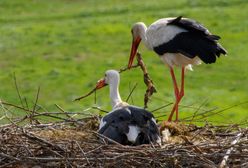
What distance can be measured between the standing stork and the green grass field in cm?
679

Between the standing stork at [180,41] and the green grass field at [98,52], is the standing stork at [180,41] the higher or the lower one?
the higher one

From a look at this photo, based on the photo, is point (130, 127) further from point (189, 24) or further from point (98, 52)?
point (98, 52)

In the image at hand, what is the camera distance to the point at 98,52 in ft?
95.3

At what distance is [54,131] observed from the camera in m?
10.9

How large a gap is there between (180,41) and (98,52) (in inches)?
667

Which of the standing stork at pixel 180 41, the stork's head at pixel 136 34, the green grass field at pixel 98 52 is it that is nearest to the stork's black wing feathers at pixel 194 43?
the standing stork at pixel 180 41

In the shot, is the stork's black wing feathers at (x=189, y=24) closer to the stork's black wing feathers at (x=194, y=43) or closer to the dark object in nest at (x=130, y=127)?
the stork's black wing feathers at (x=194, y=43)

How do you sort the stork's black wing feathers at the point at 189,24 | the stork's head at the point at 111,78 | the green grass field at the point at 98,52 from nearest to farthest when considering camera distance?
1. the stork's head at the point at 111,78
2. the stork's black wing feathers at the point at 189,24
3. the green grass field at the point at 98,52

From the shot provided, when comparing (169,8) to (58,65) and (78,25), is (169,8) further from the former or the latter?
(58,65)

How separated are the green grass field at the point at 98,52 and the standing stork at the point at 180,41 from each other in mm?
6786

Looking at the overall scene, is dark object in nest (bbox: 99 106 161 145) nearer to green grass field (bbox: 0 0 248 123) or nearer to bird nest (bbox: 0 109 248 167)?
bird nest (bbox: 0 109 248 167)

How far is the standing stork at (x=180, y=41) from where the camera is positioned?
38.7 feet

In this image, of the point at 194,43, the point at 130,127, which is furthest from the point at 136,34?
the point at 130,127

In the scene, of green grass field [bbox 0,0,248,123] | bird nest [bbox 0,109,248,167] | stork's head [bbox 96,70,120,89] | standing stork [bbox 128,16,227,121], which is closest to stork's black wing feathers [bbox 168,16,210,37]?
standing stork [bbox 128,16,227,121]
